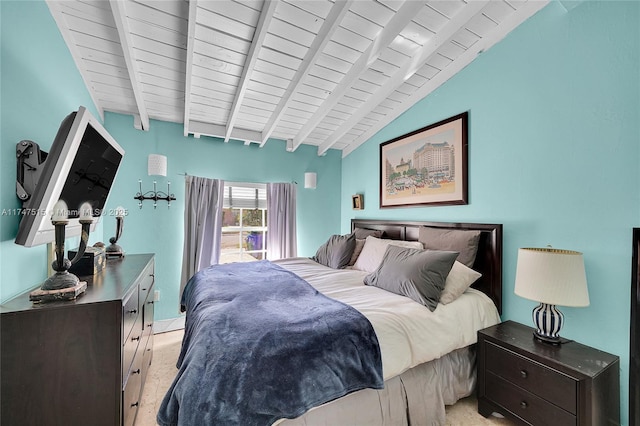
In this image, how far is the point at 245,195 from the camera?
391 centimetres

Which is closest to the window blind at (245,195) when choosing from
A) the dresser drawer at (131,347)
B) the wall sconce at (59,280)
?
the dresser drawer at (131,347)

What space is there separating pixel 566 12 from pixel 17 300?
11.6 ft

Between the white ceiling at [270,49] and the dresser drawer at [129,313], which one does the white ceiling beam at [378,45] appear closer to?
the white ceiling at [270,49]

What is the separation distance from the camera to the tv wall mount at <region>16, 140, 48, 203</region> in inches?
53.2

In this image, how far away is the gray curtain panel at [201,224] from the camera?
338cm

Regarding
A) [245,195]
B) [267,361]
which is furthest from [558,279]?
[245,195]

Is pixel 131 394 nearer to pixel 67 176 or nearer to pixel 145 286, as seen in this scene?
pixel 145 286

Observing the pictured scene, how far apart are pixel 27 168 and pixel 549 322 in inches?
122

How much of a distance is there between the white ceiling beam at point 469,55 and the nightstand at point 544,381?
89.8 inches

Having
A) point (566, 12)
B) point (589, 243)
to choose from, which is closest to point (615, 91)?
point (566, 12)

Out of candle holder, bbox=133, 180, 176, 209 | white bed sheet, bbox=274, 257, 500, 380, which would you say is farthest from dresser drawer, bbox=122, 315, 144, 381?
candle holder, bbox=133, 180, 176, 209

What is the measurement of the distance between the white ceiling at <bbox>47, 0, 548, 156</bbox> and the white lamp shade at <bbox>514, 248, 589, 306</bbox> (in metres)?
1.73

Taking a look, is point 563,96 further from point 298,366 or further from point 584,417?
point 298,366

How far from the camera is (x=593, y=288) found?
169cm
